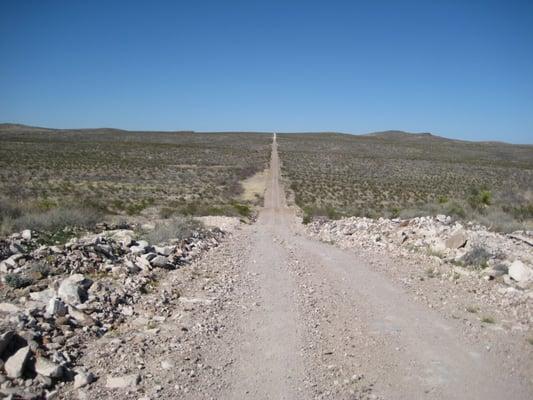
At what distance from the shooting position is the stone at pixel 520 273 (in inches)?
351

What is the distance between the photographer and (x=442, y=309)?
7.95 metres

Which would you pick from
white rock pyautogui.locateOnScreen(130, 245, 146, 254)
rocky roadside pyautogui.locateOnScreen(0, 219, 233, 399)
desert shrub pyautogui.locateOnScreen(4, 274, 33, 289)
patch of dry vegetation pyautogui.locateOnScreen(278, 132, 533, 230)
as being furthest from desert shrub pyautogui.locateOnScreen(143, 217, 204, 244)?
patch of dry vegetation pyautogui.locateOnScreen(278, 132, 533, 230)

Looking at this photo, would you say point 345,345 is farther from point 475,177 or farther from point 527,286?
point 475,177

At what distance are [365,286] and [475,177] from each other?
4801 cm

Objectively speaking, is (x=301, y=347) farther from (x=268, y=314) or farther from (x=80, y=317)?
(x=80, y=317)

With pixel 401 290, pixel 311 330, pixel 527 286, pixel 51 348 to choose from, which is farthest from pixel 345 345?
pixel 527 286

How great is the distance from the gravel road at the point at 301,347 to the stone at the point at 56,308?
1.04 m

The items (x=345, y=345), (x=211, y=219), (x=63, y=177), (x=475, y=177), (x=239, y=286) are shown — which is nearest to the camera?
(x=345, y=345)

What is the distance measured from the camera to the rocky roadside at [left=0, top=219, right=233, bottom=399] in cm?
504

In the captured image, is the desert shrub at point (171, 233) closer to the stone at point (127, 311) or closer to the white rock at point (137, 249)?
the white rock at point (137, 249)

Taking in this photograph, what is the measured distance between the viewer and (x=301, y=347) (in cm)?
629

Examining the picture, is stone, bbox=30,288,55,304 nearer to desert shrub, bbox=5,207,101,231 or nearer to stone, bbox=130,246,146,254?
stone, bbox=130,246,146,254

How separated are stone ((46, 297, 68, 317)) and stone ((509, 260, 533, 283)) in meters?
8.88

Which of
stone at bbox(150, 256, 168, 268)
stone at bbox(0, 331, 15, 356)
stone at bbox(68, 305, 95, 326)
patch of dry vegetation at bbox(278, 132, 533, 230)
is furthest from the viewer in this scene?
patch of dry vegetation at bbox(278, 132, 533, 230)
